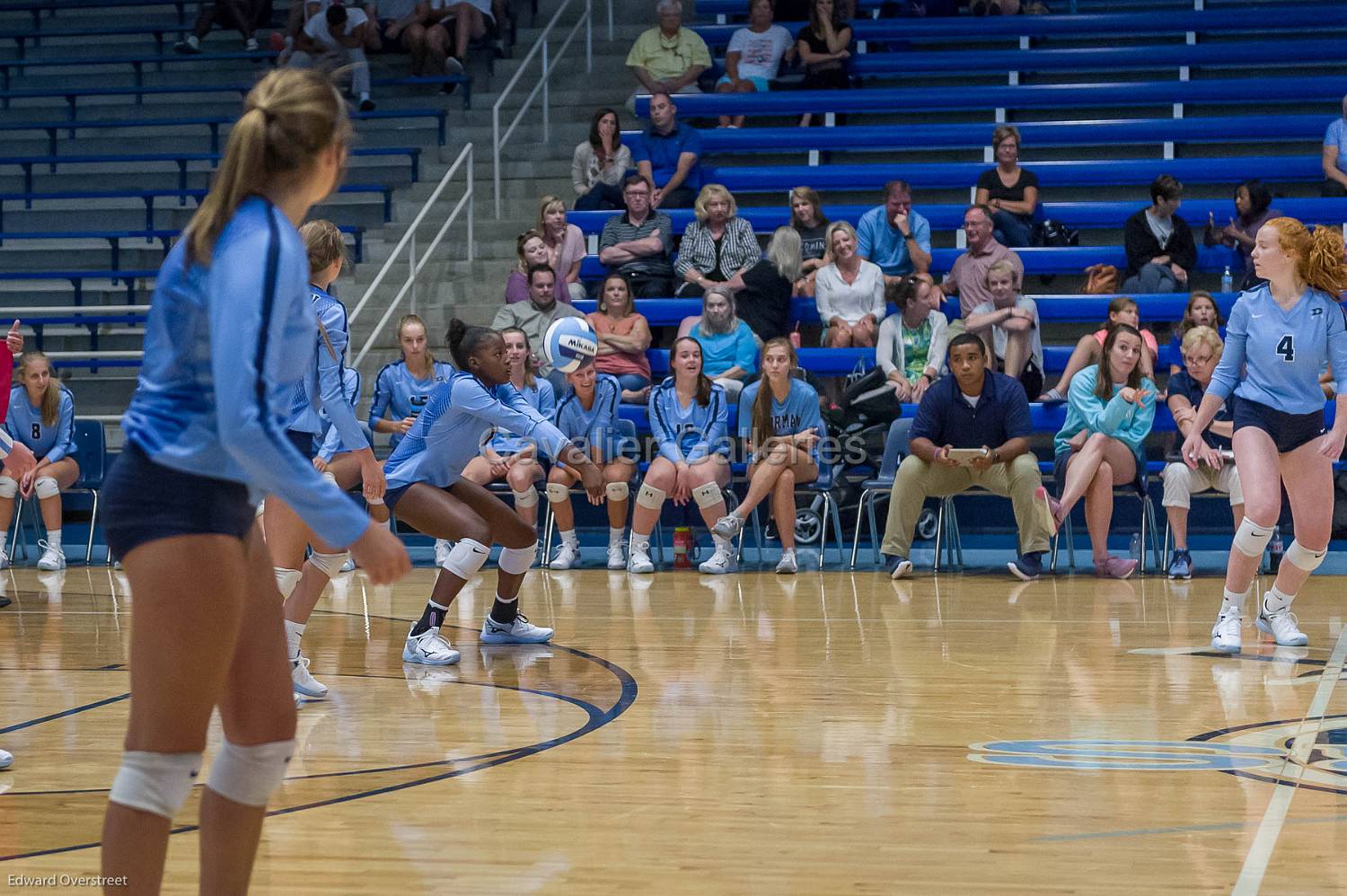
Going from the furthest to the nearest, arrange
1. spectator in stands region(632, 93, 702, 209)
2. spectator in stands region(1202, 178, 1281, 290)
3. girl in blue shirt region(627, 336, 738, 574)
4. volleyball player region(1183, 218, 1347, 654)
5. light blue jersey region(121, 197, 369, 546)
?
spectator in stands region(632, 93, 702, 209)
spectator in stands region(1202, 178, 1281, 290)
girl in blue shirt region(627, 336, 738, 574)
volleyball player region(1183, 218, 1347, 654)
light blue jersey region(121, 197, 369, 546)

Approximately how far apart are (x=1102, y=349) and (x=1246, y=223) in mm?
2302

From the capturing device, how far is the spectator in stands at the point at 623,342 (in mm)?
10164

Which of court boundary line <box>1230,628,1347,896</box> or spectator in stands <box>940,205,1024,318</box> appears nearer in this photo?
court boundary line <box>1230,628,1347,896</box>

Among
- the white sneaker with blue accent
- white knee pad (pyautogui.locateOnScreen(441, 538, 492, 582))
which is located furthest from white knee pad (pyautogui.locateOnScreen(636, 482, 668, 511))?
white knee pad (pyautogui.locateOnScreen(441, 538, 492, 582))

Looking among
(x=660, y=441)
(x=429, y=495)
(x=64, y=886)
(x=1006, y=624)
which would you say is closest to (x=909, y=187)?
(x=660, y=441)

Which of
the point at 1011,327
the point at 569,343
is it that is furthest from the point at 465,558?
the point at 1011,327

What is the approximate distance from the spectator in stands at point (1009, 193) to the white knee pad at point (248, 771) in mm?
9195

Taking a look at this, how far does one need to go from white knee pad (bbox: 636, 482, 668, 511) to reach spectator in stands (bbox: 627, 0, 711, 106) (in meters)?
4.91

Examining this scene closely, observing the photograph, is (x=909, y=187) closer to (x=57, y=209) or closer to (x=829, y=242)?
(x=829, y=242)

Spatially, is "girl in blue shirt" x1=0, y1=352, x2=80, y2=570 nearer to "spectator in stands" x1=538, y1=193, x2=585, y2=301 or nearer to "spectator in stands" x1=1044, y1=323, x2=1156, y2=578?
"spectator in stands" x1=538, y1=193, x2=585, y2=301

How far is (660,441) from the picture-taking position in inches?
370

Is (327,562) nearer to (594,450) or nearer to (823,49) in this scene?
(594,450)

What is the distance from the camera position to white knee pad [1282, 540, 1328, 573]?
19.9 feet

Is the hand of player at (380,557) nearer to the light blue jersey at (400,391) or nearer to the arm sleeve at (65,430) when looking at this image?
the light blue jersey at (400,391)
